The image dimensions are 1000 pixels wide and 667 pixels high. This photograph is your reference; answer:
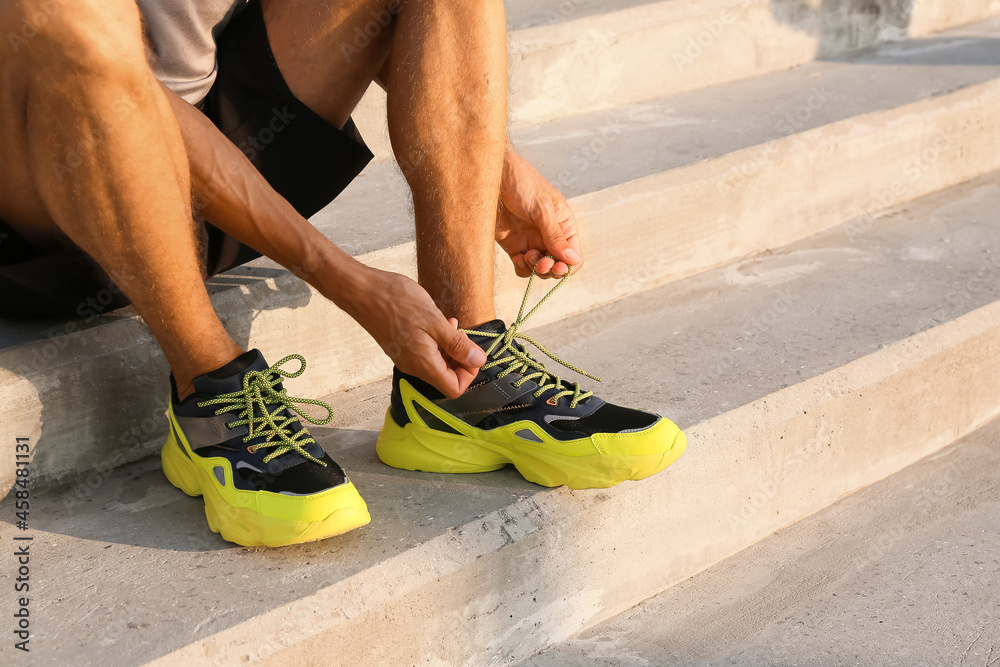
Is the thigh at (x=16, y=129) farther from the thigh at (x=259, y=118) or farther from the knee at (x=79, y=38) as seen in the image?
the thigh at (x=259, y=118)

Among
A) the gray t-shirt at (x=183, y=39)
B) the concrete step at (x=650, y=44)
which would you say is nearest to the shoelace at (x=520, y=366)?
the gray t-shirt at (x=183, y=39)

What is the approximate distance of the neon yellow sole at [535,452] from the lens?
1.31 m

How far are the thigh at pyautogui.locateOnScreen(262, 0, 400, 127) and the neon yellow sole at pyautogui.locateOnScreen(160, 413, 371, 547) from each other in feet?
1.99

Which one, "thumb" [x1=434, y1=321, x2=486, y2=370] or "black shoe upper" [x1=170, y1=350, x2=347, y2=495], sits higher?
"thumb" [x1=434, y1=321, x2=486, y2=370]

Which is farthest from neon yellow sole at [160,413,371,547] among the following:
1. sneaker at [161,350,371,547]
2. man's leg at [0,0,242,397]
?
man's leg at [0,0,242,397]

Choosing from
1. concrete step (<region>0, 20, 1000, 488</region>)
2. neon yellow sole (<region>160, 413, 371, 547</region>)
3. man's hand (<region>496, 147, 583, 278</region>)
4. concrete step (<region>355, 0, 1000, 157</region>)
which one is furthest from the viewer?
concrete step (<region>355, 0, 1000, 157</region>)

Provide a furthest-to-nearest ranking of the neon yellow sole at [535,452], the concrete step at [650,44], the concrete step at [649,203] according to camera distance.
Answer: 1. the concrete step at [650,44]
2. the concrete step at [649,203]
3. the neon yellow sole at [535,452]

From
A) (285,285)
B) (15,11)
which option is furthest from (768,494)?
(15,11)

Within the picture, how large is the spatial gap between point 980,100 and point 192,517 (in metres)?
2.50

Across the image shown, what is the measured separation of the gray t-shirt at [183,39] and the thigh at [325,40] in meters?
0.10

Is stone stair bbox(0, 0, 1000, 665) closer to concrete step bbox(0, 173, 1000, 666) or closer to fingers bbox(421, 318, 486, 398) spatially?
concrete step bbox(0, 173, 1000, 666)

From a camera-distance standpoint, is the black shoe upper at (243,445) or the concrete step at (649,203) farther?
the concrete step at (649,203)

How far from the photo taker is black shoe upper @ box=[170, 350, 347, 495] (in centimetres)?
121

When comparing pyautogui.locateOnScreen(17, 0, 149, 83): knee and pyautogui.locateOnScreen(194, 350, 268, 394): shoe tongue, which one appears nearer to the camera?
pyautogui.locateOnScreen(17, 0, 149, 83): knee
